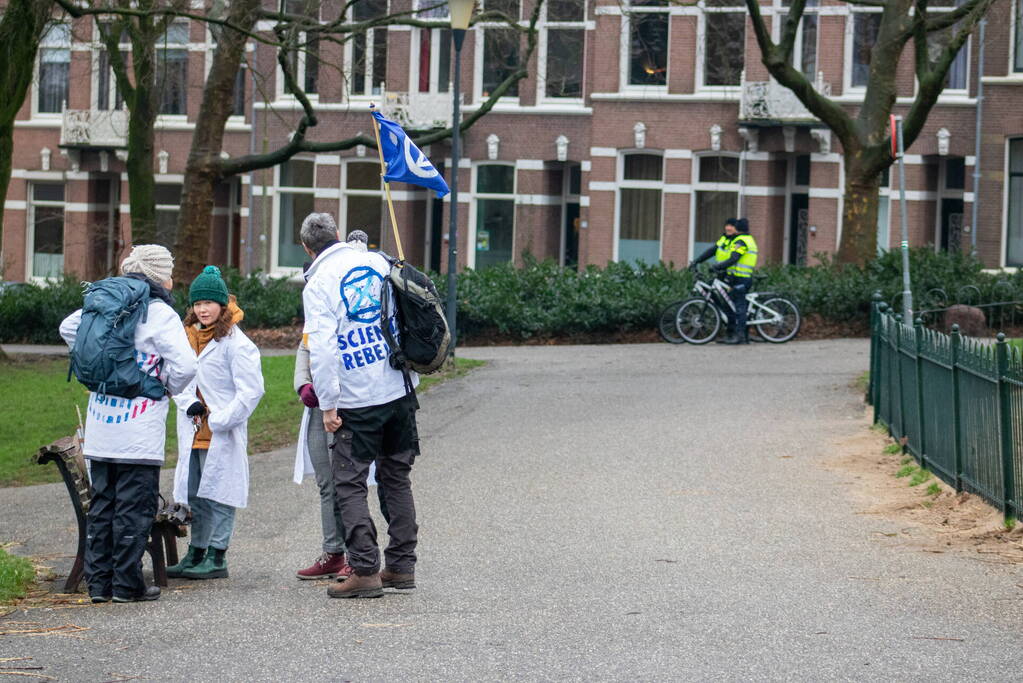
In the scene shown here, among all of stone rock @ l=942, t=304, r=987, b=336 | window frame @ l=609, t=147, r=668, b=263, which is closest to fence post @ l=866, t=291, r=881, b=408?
stone rock @ l=942, t=304, r=987, b=336

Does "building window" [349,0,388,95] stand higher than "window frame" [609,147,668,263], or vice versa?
"building window" [349,0,388,95]

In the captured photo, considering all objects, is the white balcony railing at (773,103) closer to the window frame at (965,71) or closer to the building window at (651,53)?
the building window at (651,53)

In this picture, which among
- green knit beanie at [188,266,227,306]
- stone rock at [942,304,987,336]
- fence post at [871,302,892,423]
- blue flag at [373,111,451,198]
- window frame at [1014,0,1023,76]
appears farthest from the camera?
window frame at [1014,0,1023,76]

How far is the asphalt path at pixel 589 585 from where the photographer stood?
6.09 m

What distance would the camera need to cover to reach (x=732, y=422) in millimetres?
14320

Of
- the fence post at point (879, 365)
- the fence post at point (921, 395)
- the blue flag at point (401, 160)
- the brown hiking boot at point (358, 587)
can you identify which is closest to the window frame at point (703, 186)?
the fence post at point (879, 365)

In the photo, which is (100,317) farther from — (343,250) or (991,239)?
(991,239)

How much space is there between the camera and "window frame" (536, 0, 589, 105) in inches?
1356

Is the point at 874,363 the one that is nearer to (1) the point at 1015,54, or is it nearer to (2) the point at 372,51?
(1) the point at 1015,54

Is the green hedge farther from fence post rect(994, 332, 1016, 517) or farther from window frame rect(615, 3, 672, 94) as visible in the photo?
fence post rect(994, 332, 1016, 517)

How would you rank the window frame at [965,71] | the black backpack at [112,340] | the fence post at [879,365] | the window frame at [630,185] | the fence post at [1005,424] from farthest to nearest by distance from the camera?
the window frame at [630,185], the window frame at [965,71], the fence post at [879,365], the fence post at [1005,424], the black backpack at [112,340]

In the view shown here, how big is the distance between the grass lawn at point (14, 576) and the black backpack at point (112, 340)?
108cm

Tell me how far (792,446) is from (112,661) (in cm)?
783

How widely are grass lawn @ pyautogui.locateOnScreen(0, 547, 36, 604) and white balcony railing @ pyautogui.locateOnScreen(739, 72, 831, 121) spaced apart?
25.5 metres
